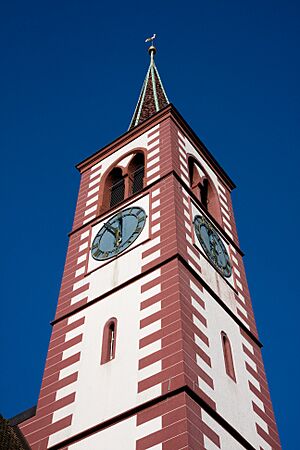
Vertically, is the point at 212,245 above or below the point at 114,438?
above

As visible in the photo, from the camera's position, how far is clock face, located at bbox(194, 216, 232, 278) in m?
24.1

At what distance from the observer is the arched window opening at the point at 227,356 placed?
20.6 meters

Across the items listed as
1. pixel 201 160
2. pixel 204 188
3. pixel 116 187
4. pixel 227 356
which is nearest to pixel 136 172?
pixel 116 187

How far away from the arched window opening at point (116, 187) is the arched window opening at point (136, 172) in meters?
0.44

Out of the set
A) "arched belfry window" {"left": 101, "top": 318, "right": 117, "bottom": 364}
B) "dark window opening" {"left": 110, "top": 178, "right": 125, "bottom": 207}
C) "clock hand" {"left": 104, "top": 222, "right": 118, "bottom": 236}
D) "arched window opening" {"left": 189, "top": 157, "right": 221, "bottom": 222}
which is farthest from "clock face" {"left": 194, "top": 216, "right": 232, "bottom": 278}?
"arched belfry window" {"left": 101, "top": 318, "right": 117, "bottom": 364}

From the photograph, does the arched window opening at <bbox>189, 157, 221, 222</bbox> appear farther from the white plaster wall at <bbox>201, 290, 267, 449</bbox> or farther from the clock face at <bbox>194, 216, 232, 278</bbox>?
the white plaster wall at <bbox>201, 290, 267, 449</bbox>

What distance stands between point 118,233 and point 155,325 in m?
5.40

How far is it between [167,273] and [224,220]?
306 inches

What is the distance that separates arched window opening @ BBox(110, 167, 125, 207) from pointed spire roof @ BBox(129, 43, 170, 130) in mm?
4899

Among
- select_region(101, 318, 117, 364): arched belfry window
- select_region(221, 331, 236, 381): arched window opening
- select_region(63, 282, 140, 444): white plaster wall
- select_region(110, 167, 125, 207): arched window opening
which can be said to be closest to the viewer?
select_region(63, 282, 140, 444): white plaster wall

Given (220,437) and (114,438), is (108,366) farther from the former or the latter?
(220,437)

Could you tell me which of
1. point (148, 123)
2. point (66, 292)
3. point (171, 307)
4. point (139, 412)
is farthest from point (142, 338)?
point (148, 123)

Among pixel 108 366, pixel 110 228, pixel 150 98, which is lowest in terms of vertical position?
pixel 108 366

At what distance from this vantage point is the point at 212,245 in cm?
2491
